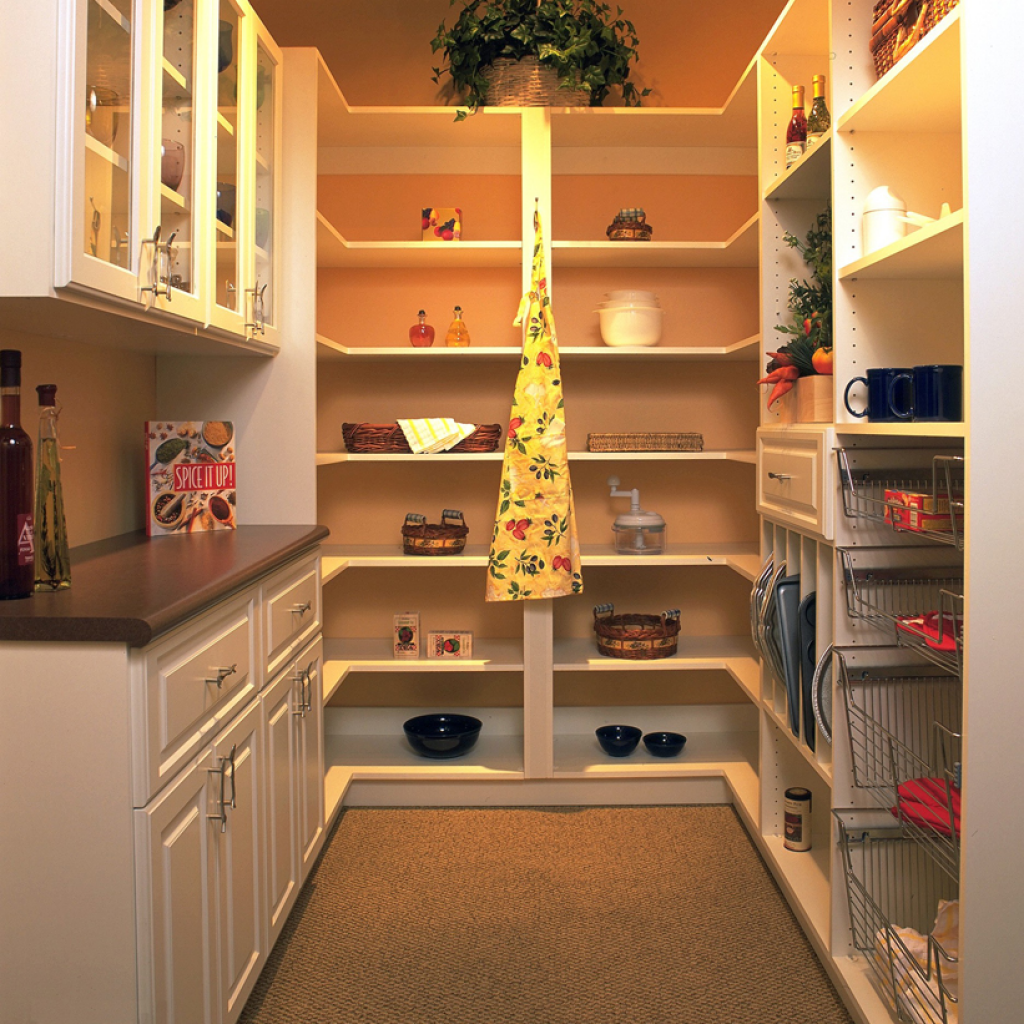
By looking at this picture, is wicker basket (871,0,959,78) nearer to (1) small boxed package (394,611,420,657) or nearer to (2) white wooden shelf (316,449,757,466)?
(2) white wooden shelf (316,449,757,466)

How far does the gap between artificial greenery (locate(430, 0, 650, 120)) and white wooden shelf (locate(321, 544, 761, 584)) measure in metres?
1.38

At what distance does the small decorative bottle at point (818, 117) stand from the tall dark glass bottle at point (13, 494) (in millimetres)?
1811

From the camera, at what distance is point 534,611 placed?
3090 mm

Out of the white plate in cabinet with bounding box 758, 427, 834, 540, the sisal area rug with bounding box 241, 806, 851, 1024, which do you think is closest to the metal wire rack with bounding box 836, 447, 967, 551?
the white plate in cabinet with bounding box 758, 427, 834, 540

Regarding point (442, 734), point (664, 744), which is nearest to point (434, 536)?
point (442, 734)

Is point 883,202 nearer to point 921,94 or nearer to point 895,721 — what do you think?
point 921,94

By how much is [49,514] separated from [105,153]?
61cm

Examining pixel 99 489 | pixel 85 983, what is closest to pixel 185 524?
pixel 99 489

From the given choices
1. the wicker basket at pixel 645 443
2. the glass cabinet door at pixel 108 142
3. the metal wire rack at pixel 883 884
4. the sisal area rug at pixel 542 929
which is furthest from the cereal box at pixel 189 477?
the metal wire rack at pixel 883 884

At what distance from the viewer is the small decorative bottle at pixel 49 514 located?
164 cm

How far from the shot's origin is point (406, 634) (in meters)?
3.24

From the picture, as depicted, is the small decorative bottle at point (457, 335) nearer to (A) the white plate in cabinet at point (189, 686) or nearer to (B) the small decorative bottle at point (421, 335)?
(B) the small decorative bottle at point (421, 335)

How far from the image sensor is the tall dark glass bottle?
155 cm

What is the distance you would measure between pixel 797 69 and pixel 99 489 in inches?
83.8
